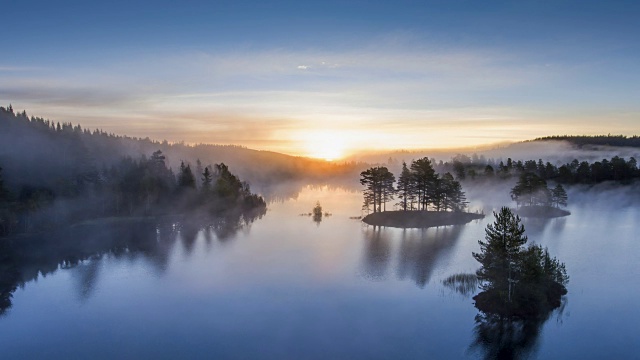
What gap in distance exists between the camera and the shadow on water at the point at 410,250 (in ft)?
223

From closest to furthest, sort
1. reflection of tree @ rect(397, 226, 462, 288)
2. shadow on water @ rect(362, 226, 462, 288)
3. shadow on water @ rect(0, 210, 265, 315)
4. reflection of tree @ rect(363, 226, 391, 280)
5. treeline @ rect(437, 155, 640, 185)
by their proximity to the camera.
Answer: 1. reflection of tree @ rect(397, 226, 462, 288)
2. shadow on water @ rect(362, 226, 462, 288)
3. reflection of tree @ rect(363, 226, 391, 280)
4. shadow on water @ rect(0, 210, 265, 315)
5. treeline @ rect(437, 155, 640, 185)

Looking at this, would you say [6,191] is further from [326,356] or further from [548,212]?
[548,212]

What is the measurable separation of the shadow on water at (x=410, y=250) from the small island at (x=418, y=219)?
13.6ft

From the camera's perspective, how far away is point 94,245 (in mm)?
97312

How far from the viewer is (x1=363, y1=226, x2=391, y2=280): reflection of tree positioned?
69.2m

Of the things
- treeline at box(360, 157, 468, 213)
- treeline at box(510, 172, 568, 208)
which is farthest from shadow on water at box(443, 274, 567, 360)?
treeline at box(510, 172, 568, 208)

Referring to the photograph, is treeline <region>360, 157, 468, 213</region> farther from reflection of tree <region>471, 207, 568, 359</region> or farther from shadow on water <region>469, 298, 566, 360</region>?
shadow on water <region>469, 298, 566, 360</region>

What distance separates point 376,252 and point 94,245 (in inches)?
2335

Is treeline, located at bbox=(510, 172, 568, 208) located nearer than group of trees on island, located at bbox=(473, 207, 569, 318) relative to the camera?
No

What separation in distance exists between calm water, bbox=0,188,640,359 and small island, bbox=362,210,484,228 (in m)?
17.4

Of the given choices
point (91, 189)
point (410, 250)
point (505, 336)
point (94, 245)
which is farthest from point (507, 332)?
point (91, 189)

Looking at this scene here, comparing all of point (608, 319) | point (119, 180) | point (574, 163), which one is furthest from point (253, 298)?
point (574, 163)

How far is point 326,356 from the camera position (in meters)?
40.4

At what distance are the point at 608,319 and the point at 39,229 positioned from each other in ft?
382
